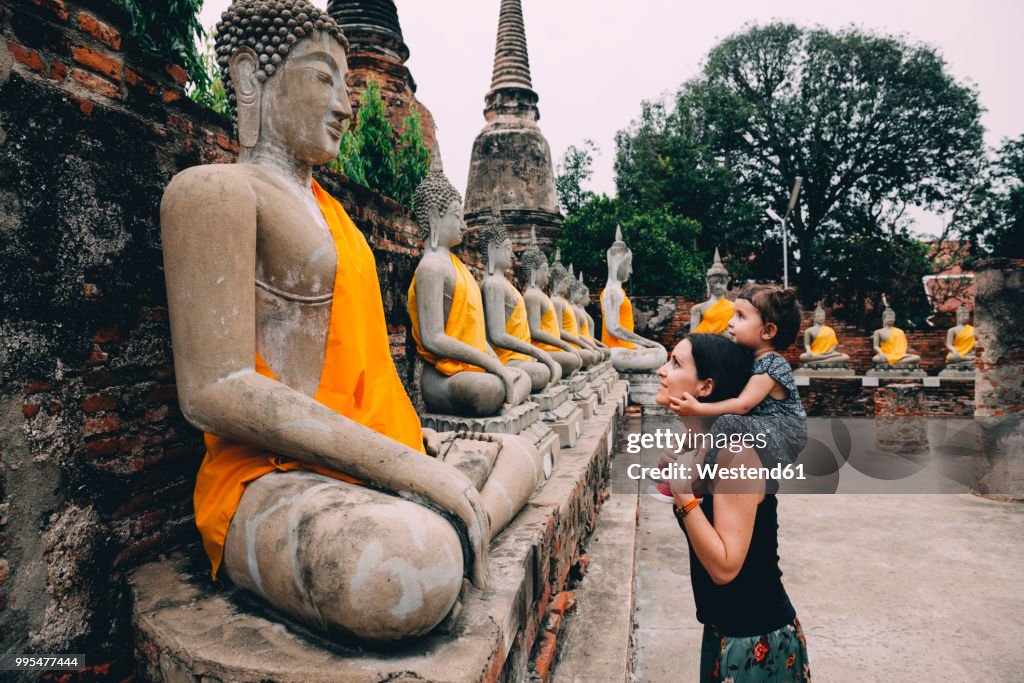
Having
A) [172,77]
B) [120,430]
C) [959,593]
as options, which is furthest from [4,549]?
[959,593]

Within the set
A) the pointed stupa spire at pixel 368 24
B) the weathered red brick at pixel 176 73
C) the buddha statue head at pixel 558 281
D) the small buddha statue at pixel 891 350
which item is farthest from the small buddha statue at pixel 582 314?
the small buddha statue at pixel 891 350

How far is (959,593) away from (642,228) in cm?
1232

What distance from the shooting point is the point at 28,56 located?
1.53m

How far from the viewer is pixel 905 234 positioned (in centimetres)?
2164

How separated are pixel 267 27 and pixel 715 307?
26.5ft

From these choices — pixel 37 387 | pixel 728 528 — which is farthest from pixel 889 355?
pixel 37 387

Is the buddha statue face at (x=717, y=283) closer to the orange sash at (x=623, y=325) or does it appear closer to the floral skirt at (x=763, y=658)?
the orange sash at (x=623, y=325)

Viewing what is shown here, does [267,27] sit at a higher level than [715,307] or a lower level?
higher

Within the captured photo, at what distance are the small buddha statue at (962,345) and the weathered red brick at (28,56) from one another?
15216mm

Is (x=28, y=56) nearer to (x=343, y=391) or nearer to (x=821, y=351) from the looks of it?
(x=343, y=391)

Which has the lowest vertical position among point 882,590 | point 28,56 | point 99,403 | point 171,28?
point 882,590

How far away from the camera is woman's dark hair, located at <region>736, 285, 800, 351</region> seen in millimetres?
2254

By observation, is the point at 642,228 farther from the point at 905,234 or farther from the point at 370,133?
the point at 905,234

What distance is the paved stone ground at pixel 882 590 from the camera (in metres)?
3.03
